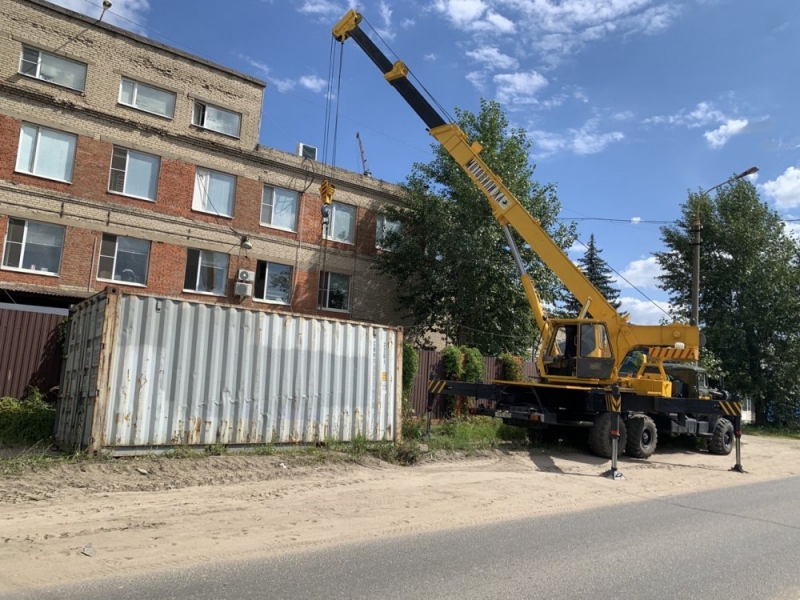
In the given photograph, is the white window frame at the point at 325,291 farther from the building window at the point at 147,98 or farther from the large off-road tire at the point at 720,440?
the large off-road tire at the point at 720,440

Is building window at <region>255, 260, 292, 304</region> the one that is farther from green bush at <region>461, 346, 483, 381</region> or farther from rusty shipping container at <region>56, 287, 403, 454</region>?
rusty shipping container at <region>56, 287, 403, 454</region>

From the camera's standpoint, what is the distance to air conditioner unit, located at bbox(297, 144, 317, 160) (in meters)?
23.6

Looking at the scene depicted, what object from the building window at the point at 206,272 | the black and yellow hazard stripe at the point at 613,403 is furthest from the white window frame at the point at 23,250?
the black and yellow hazard stripe at the point at 613,403

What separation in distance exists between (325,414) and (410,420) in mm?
4316

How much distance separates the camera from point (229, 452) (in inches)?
399

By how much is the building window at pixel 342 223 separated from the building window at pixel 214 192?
3929mm

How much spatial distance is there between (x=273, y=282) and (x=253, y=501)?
1538 centimetres

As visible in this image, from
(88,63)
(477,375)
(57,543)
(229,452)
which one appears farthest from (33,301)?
(57,543)

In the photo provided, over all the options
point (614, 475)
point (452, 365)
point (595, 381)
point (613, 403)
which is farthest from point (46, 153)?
point (614, 475)

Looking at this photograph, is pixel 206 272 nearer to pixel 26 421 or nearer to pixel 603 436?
pixel 26 421

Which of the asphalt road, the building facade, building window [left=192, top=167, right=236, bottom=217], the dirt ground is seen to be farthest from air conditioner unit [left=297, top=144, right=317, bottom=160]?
the asphalt road

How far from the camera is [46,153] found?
1822cm

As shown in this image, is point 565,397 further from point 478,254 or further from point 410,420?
point 478,254

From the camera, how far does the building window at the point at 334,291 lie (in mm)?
23234
